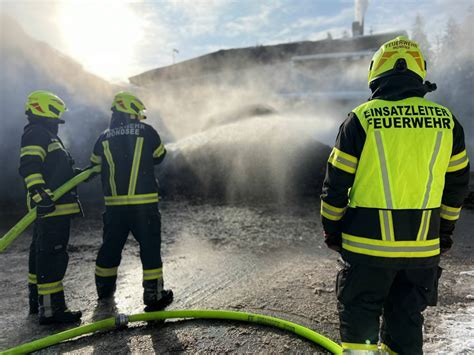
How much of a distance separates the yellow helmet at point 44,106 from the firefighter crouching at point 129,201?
1.75 ft

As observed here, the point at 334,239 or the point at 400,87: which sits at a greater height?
the point at 400,87

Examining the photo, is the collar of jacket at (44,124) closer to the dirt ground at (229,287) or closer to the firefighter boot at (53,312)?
the firefighter boot at (53,312)

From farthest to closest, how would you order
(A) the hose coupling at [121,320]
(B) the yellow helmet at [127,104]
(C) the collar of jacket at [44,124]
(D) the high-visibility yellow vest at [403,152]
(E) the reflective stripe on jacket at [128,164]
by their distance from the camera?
(B) the yellow helmet at [127,104] < (E) the reflective stripe on jacket at [128,164] < (C) the collar of jacket at [44,124] < (A) the hose coupling at [121,320] < (D) the high-visibility yellow vest at [403,152]

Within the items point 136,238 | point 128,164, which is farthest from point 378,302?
point 128,164

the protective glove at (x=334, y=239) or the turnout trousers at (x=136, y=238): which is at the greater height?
the protective glove at (x=334, y=239)

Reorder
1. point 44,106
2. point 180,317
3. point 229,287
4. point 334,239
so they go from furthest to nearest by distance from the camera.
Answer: point 229,287, point 44,106, point 180,317, point 334,239

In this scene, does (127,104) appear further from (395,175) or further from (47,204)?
(395,175)

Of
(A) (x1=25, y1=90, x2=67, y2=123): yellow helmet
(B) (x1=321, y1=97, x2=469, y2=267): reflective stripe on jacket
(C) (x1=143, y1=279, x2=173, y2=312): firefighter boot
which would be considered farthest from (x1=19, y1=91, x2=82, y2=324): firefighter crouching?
(B) (x1=321, y1=97, x2=469, y2=267): reflective stripe on jacket

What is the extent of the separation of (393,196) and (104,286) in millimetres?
3010

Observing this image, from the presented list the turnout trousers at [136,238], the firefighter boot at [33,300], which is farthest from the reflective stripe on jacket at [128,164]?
the firefighter boot at [33,300]

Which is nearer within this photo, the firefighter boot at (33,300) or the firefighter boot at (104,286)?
the firefighter boot at (33,300)

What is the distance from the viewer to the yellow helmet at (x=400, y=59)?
1.88 metres

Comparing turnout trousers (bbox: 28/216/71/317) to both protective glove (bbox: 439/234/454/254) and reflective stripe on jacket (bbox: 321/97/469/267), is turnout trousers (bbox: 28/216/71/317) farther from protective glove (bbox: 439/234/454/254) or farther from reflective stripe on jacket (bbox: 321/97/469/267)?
protective glove (bbox: 439/234/454/254)

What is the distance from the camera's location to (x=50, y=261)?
3170 mm
